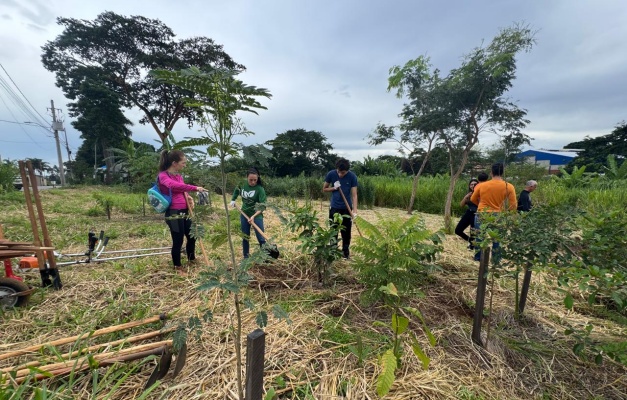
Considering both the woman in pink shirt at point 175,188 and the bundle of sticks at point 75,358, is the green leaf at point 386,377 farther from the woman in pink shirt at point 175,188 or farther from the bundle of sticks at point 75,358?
the woman in pink shirt at point 175,188

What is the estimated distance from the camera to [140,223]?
6.30 metres

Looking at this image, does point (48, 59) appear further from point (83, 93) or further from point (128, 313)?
point (128, 313)

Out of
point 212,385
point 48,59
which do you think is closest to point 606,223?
point 212,385

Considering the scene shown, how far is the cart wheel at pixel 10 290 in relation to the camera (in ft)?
7.89

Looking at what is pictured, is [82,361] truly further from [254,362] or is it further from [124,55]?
[124,55]

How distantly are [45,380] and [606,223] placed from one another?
3.35 m

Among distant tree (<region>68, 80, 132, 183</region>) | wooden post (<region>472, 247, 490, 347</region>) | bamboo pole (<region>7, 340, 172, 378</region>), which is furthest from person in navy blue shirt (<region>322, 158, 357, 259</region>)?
distant tree (<region>68, 80, 132, 183</region>)

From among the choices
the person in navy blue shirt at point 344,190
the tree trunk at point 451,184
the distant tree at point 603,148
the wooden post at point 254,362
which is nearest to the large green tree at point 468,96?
the tree trunk at point 451,184

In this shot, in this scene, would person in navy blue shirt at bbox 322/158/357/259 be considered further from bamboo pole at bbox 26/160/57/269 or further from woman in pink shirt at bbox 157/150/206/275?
bamboo pole at bbox 26/160/57/269

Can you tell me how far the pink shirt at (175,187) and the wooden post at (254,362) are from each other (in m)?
2.26

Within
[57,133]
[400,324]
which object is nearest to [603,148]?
[400,324]

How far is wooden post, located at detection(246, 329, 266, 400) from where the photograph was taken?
3.58 feet

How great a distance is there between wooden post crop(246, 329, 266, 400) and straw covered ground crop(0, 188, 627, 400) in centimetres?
24

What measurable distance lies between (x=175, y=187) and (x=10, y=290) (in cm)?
163
